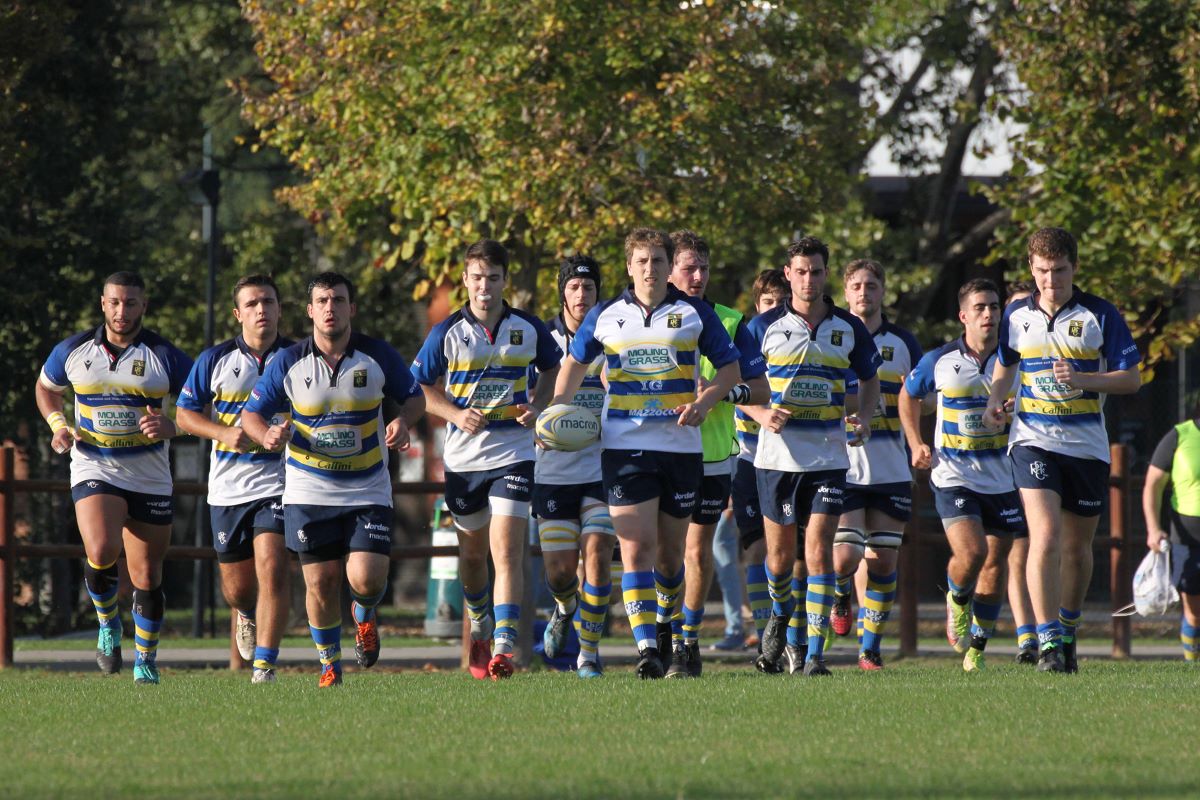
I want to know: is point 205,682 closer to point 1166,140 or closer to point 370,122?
point 370,122

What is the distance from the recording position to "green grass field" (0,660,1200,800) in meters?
6.90

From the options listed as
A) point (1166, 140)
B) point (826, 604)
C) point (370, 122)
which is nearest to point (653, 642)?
point (826, 604)

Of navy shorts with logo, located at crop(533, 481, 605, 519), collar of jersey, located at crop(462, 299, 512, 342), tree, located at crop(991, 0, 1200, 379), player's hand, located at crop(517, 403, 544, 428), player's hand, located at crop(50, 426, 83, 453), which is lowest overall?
navy shorts with logo, located at crop(533, 481, 605, 519)

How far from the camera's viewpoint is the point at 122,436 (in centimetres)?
1202

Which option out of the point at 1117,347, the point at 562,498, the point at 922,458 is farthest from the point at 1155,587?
the point at 562,498

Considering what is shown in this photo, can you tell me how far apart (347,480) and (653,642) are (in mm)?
1935

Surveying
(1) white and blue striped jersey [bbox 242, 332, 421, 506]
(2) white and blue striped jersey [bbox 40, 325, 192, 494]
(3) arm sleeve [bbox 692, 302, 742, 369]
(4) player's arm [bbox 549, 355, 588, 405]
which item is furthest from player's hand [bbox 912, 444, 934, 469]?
(2) white and blue striped jersey [bbox 40, 325, 192, 494]

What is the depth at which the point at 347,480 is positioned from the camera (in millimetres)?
10828

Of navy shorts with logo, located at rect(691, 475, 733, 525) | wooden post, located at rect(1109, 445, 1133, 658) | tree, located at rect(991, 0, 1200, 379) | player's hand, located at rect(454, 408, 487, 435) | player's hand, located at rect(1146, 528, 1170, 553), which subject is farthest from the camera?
tree, located at rect(991, 0, 1200, 379)

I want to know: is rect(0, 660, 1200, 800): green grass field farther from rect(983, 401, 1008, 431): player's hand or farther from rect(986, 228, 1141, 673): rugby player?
rect(983, 401, 1008, 431): player's hand

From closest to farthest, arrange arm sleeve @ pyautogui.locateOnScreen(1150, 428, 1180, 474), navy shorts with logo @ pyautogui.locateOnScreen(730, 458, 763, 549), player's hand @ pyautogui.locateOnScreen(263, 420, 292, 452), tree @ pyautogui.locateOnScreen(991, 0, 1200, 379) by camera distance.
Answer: player's hand @ pyautogui.locateOnScreen(263, 420, 292, 452)
navy shorts with logo @ pyautogui.locateOnScreen(730, 458, 763, 549)
arm sleeve @ pyautogui.locateOnScreen(1150, 428, 1180, 474)
tree @ pyautogui.locateOnScreen(991, 0, 1200, 379)

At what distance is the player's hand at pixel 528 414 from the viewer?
1134 cm

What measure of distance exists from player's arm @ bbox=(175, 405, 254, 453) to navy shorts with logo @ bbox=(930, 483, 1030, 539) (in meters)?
4.42

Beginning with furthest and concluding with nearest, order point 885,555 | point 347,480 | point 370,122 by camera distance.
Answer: point 370,122
point 885,555
point 347,480
